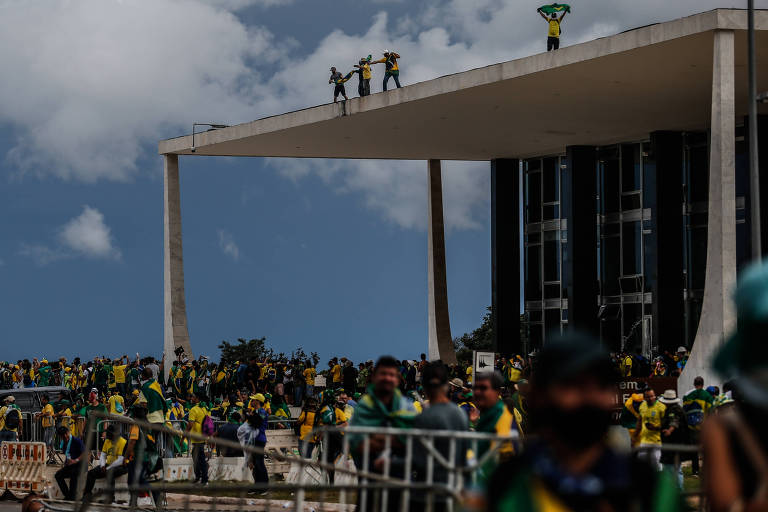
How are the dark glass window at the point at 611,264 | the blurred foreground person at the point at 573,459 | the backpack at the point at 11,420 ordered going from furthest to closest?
the dark glass window at the point at 611,264
the backpack at the point at 11,420
the blurred foreground person at the point at 573,459

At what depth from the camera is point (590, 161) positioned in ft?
142

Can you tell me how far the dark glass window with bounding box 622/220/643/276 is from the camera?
139ft

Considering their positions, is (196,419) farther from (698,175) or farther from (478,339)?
(478,339)

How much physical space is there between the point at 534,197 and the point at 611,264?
4908 millimetres

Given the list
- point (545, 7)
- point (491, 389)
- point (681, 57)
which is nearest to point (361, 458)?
point (491, 389)

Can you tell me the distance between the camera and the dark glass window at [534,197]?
46.7 m

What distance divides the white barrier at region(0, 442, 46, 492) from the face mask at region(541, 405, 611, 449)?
17342mm

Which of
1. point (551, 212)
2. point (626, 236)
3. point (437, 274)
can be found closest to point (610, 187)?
point (626, 236)

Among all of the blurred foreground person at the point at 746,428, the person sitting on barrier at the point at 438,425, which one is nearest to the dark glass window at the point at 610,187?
the person sitting on barrier at the point at 438,425

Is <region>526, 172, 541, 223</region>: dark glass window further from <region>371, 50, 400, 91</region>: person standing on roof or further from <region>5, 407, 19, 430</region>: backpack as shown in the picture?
<region>5, 407, 19, 430</region>: backpack

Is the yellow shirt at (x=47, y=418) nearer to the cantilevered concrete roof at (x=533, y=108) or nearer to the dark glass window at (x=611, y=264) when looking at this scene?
the cantilevered concrete roof at (x=533, y=108)

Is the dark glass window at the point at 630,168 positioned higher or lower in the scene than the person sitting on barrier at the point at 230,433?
higher

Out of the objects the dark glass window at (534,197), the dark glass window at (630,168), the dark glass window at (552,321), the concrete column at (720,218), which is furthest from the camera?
the dark glass window at (534,197)

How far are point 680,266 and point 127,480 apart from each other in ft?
88.4
